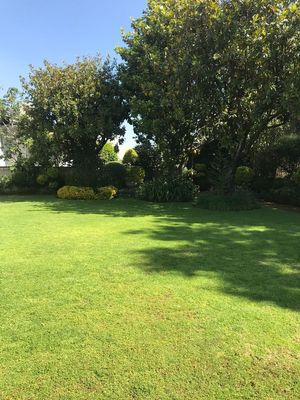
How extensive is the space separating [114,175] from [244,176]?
20.3 feet

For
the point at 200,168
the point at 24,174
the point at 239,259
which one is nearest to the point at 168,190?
the point at 200,168

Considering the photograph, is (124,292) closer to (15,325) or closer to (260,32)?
(15,325)

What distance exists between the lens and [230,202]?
1290cm

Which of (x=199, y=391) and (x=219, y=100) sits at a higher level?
(x=219, y=100)

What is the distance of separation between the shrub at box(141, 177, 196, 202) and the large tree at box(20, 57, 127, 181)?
11.4 feet

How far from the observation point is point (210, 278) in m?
5.12

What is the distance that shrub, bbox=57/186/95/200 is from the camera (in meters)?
16.6

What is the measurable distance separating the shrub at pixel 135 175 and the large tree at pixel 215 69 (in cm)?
329

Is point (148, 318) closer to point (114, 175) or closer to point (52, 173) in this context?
point (114, 175)

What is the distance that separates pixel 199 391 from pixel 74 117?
600 inches

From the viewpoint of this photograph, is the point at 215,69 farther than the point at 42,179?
No

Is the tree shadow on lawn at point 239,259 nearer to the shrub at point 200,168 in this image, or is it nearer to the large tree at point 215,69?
the large tree at point 215,69

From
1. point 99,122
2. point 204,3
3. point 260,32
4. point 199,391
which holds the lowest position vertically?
point 199,391

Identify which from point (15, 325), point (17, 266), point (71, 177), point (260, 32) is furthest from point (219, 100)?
point (15, 325)
